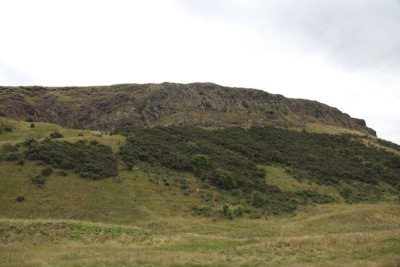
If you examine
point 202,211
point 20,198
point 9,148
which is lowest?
point 20,198

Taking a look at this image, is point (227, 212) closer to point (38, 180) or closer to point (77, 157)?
point (38, 180)

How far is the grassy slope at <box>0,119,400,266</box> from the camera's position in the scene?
21.5 meters

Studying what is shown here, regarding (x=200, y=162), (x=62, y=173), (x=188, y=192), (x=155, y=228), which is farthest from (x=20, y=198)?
(x=200, y=162)

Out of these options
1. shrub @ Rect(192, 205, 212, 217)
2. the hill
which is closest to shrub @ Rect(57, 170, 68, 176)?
the hill

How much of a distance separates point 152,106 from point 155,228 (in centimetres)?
6029

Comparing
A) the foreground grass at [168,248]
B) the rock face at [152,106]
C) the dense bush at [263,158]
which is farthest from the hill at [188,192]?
the rock face at [152,106]

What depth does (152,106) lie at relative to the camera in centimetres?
9512

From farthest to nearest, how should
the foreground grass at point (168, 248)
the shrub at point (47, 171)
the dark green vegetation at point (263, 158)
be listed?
the dark green vegetation at point (263, 158) → the shrub at point (47, 171) → the foreground grass at point (168, 248)

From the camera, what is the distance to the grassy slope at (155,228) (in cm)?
2152

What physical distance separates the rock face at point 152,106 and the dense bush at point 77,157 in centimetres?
3154

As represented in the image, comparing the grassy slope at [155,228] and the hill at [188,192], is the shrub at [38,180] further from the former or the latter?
the grassy slope at [155,228]

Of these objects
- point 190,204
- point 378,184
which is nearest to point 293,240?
point 190,204

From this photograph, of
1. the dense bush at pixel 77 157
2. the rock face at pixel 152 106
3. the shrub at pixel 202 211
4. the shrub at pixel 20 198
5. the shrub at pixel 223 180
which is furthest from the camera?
the rock face at pixel 152 106

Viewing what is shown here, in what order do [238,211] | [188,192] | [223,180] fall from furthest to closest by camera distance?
[223,180] < [188,192] < [238,211]
